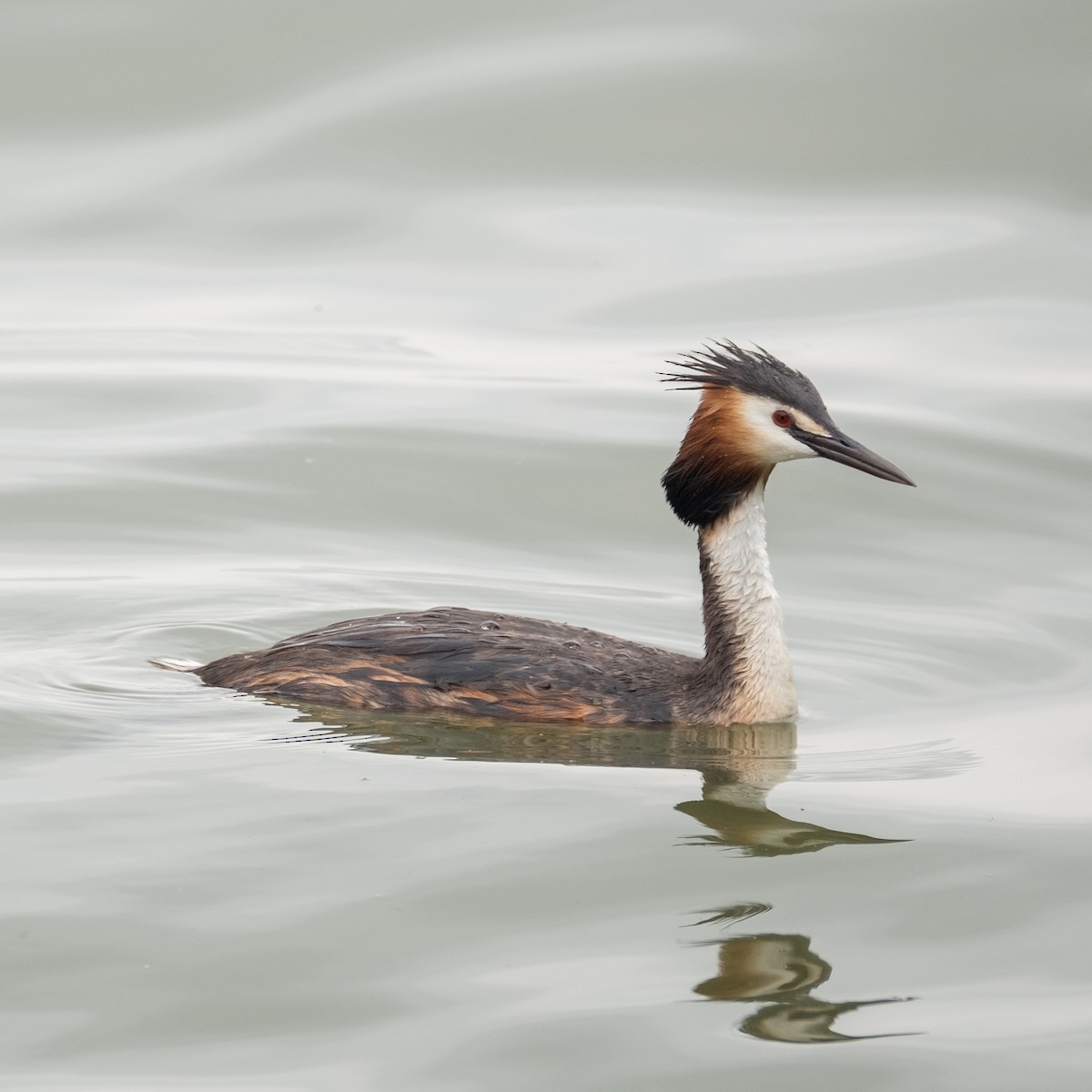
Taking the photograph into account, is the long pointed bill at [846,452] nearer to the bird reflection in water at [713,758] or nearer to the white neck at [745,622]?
the white neck at [745,622]

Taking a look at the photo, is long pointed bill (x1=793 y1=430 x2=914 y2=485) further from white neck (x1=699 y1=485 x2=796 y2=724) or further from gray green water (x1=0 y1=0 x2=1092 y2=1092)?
gray green water (x1=0 y1=0 x2=1092 y2=1092)

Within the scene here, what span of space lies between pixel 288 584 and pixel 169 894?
162 inches

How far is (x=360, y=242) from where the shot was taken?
1659 centimetres

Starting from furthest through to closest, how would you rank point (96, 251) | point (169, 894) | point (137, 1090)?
point (96, 251)
point (169, 894)
point (137, 1090)

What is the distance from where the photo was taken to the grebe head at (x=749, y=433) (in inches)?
330

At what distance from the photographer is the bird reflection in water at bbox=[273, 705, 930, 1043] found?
621 cm

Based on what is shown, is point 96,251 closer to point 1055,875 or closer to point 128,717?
point 128,717

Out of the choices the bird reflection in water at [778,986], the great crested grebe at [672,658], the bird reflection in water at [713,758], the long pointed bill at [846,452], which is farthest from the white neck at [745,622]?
the bird reflection in water at [778,986]

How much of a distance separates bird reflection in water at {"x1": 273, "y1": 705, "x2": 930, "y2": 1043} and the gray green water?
0.03 meters

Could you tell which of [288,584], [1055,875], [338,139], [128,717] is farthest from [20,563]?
[338,139]

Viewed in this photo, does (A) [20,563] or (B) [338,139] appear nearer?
(A) [20,563]

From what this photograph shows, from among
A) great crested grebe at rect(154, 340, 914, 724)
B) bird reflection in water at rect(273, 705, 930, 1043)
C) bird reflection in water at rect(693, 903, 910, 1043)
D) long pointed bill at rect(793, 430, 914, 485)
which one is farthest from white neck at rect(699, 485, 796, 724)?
bird reflection in water at rect(693, 903, 910, 1043)

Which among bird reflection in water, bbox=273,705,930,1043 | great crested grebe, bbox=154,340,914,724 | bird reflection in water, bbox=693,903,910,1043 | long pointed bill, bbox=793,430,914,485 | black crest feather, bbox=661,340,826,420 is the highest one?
black crest feather, bbox=661,340,826,420

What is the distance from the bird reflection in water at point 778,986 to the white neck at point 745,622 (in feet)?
7.29
